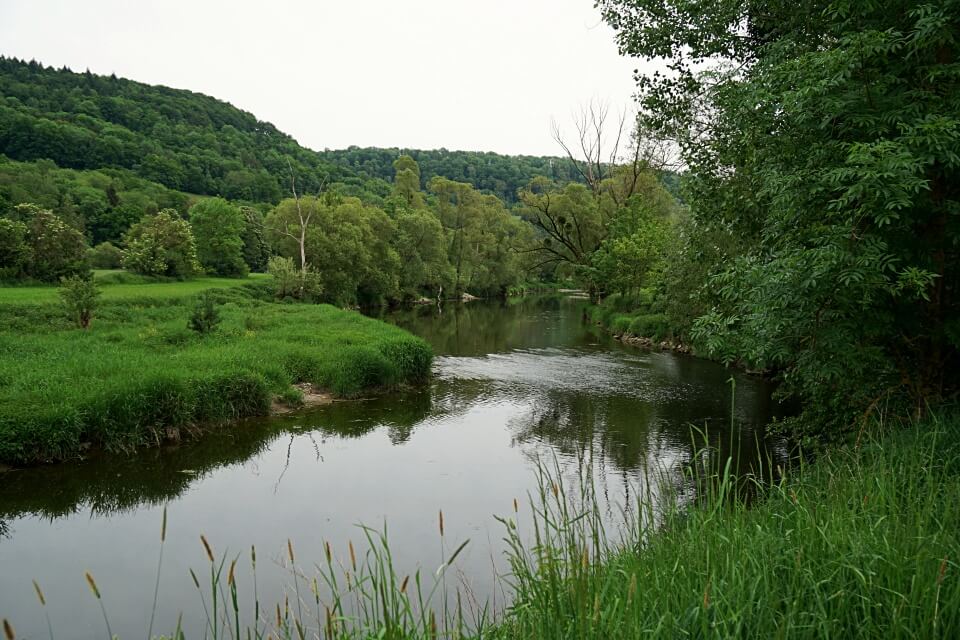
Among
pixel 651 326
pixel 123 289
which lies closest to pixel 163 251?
pixel 123 289

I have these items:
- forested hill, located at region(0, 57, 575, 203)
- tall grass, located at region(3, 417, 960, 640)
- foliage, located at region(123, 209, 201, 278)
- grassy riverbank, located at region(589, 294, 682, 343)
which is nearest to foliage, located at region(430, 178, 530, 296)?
forested hill, located at region(0, 57, 575, 203)

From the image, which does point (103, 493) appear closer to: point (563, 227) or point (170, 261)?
point (170, 261)

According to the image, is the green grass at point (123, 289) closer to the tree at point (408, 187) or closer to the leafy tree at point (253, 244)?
the leafy tree at point (253, 244)

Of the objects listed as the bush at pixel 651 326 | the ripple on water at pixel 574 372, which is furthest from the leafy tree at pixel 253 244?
the ripple on water at pixel 574 372

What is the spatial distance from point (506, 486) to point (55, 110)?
11260cm

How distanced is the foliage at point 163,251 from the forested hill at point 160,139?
110 ft

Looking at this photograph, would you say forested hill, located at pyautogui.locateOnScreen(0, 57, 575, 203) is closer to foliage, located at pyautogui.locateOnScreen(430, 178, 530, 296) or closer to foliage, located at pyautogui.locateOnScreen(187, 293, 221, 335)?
foliage, located at pyautogui.locateOnScreen(430, 178, 530, 296)

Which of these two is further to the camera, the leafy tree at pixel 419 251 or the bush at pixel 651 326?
the leafy tree at pixel 419 251

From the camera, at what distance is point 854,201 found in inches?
256

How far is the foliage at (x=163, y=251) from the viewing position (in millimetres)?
37188

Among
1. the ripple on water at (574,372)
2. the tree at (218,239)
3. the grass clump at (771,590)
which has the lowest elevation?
the ripple on water at (574,372)

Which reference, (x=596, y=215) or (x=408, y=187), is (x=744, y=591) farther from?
(x=408, y=187)

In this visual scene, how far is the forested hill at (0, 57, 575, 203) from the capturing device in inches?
3164

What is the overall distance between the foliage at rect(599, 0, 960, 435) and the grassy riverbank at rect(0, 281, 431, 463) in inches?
427
